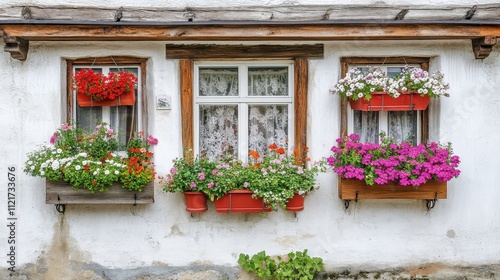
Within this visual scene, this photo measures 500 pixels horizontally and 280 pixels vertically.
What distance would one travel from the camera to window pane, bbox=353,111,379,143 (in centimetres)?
528

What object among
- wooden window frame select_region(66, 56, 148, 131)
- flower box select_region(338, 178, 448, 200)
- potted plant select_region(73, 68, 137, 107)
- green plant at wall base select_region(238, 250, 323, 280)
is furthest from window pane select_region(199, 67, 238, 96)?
green plant at wall base select_region(238, 250, 323, 280)

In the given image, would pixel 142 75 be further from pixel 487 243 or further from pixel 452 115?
pixel 487 243

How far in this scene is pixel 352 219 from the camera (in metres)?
5.14

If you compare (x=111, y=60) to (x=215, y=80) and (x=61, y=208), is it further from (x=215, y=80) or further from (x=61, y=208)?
(x=61, y=208)

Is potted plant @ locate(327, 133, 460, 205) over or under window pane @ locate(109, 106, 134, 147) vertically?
under

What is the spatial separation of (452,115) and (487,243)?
146 cm

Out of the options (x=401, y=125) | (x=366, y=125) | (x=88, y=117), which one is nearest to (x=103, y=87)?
(x=88, y=117)

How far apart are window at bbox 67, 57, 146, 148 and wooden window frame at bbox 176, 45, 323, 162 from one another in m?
0.49

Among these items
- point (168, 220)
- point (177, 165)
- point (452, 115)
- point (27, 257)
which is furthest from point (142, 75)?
point (452, 115)

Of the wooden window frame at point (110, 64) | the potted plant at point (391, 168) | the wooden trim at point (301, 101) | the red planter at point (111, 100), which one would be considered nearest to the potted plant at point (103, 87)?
the red planter at point (111, 100)

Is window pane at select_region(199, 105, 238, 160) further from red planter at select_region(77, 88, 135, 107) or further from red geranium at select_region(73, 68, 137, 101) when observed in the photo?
red geranium at select_region(73, 68, 137, 101)

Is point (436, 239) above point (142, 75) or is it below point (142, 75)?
below

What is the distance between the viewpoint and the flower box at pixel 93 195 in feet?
15.6

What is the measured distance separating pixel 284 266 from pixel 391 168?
1516 mm
